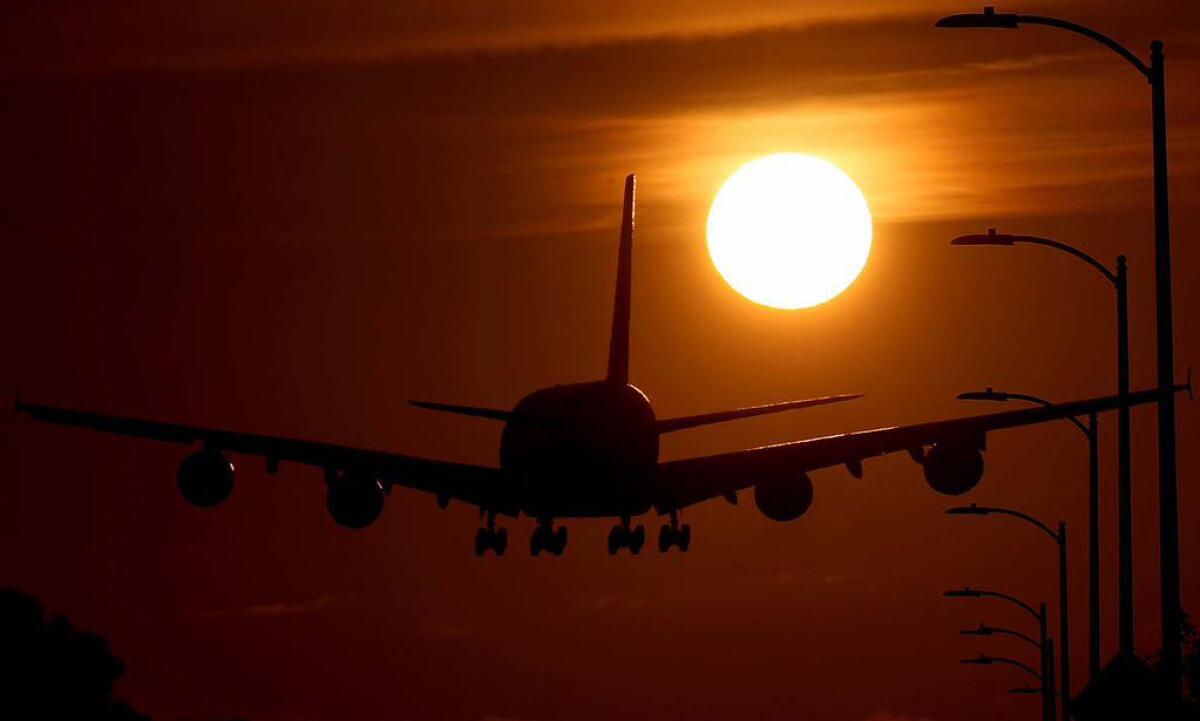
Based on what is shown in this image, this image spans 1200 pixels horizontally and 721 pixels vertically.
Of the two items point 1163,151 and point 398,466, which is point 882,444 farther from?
point 1163,151

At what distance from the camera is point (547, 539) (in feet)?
279

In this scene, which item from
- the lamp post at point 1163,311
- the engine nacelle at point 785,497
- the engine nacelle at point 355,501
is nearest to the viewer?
the lamp post at point 1163,311

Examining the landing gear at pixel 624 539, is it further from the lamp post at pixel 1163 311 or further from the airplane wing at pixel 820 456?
the lamp post at pixel 1163 311

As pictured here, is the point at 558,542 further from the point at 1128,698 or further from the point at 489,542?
the point at 1128,698

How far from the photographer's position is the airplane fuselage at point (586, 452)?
8306 centimetres

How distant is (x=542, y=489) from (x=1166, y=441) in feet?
124

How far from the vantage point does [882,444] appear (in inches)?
3250

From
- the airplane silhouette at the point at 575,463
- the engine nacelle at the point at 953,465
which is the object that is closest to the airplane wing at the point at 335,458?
the airplane silhouette at the point at 575,463

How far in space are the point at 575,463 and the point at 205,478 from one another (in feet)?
41.1

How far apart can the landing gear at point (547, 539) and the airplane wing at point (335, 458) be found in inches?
61.5

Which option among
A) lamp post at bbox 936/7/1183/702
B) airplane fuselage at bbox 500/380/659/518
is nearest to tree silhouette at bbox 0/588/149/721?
airplane fuselage at bbox 500/380/659/518

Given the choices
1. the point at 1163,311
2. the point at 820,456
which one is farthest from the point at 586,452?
the point at 1163,311

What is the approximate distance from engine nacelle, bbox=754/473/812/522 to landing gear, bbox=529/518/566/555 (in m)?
8.60

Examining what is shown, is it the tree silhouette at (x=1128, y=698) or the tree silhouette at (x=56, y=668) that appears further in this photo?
the tree silhouette at (x=56, y=668)
